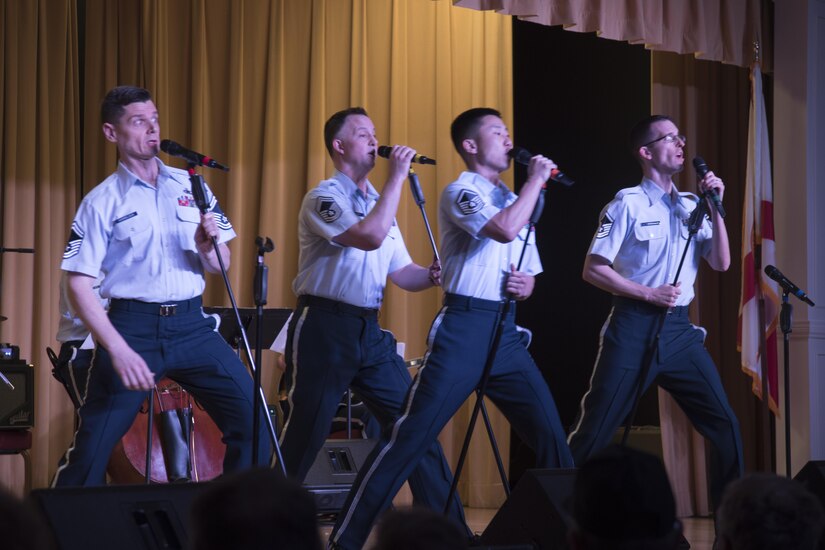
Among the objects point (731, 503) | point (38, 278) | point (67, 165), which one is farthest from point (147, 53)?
point (731, 503)

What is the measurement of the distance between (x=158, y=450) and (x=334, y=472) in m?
1.20

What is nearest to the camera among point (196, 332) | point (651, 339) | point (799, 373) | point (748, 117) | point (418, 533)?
point (418, 533)

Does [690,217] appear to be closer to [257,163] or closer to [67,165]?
[257,163]

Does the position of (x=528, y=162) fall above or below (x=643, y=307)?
above

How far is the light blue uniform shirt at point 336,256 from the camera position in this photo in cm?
387

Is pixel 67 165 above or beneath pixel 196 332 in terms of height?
above

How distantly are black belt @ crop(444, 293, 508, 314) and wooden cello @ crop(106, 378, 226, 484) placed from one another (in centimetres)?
257

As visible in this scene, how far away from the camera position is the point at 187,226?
3693 millimetres

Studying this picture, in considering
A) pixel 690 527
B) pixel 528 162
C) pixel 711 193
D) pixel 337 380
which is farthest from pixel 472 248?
pixel 690 527

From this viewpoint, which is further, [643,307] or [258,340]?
[643,307]

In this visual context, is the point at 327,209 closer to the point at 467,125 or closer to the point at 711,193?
the point at 467,125

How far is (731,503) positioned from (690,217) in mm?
2584

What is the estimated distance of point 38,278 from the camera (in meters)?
7.34

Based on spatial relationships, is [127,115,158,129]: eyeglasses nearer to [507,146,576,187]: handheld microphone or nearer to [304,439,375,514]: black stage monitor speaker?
[507,146,576,187]: handheld microphone
